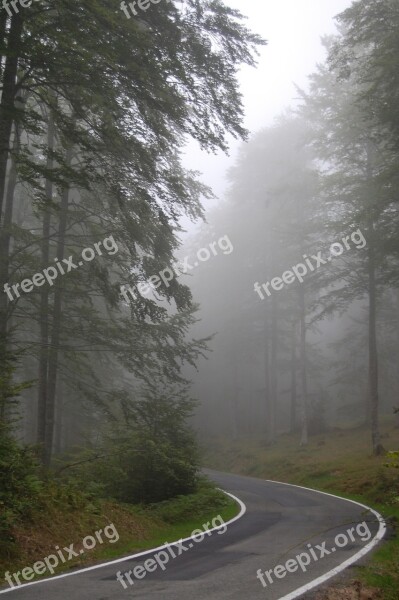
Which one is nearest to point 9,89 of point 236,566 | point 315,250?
point 236,566

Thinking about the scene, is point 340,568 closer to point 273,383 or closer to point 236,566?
point 236,566

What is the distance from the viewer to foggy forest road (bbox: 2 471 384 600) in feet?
23.2

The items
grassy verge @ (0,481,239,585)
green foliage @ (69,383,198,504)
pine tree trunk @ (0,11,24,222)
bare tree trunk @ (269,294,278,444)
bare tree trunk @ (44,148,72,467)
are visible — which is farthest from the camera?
bare tree trunk @ (269,294,278,444)

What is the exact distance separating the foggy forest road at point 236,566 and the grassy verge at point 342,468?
77 cm

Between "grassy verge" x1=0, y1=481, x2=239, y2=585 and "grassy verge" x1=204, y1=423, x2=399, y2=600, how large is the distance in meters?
4.46

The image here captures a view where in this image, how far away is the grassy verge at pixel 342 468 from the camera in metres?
8.47

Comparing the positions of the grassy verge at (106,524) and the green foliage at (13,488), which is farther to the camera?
the grassy verge at (106,524)

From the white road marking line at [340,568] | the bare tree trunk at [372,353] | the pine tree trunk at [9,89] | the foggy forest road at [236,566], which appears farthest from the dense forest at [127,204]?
the white road marking line at [340,568]

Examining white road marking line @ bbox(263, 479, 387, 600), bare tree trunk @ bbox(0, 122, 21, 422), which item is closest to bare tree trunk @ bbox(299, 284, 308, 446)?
white road marking line @ bbox(263, 479, 387, 600)

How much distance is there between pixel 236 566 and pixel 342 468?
46.4 ft

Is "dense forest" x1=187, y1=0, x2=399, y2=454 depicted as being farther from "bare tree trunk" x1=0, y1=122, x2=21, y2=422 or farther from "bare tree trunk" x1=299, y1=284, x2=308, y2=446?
"bare tree trunk" x1=0, y1=122, x2=21, y2=422

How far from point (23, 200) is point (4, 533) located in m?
15.6

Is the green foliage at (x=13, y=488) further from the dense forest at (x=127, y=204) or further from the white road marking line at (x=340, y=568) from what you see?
the white road marking line at (x=340, y=568)

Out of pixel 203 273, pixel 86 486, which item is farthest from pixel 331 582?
pixel 203 273
